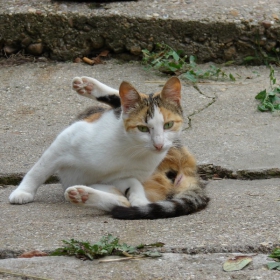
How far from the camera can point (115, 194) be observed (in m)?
4.34

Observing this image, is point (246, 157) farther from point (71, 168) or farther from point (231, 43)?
point (231, 43)

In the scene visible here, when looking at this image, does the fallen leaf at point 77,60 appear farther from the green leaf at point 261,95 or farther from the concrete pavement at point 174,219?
the green leaf at point 261,95

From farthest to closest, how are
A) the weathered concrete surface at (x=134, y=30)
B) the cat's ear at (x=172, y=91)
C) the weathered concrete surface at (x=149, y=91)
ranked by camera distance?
the weathered concrete surface at (x=134, y=30) → the weathered concrete surface at (x=149, y=91) → the cat's ear at (x=172, y=91)

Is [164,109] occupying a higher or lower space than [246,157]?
higher

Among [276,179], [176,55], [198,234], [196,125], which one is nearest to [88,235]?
[198,234]

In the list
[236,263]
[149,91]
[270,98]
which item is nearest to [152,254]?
[236,263]

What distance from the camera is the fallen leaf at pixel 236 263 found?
321 cm

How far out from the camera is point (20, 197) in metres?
4.41

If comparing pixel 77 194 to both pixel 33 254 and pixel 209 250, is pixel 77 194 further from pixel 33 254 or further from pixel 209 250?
pixel 209 250

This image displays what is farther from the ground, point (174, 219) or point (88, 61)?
point (88, 61)

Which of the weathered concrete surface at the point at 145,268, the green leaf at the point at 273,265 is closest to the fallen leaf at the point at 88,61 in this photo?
the weathered concrete surface at the point at 145,268

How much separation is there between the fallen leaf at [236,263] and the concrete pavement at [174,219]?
31 mm

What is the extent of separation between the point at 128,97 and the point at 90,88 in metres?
0.57

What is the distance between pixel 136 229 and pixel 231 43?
3.72m
